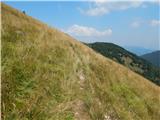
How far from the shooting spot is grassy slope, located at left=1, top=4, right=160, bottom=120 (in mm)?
4484

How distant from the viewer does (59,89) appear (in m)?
5.89

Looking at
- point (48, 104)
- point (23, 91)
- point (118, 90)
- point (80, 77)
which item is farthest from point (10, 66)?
point (118, 90)

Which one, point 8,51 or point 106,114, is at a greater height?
point 8,51

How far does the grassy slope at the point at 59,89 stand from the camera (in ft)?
14.7

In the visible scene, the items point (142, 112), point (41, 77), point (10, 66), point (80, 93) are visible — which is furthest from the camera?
point (142, 112)

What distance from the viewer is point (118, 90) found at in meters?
9.57

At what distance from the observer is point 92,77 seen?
9.28 m

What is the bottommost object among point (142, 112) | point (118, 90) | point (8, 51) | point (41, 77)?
point (142, 112)

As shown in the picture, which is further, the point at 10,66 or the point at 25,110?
the point at 10,66

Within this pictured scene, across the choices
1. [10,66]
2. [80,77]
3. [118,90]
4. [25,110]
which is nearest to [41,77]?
[10,66]

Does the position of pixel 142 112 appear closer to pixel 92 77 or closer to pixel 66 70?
pixel 92 77

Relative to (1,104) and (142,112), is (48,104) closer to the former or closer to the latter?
(1,104)

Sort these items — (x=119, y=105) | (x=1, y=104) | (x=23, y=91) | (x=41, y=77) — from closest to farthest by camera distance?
1. (x=1, y=104)
2. (x=23, y=91)
3. (x=41, y=77)
4. (x=119, y=105)

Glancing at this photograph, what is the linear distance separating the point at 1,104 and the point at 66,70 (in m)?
3.40
